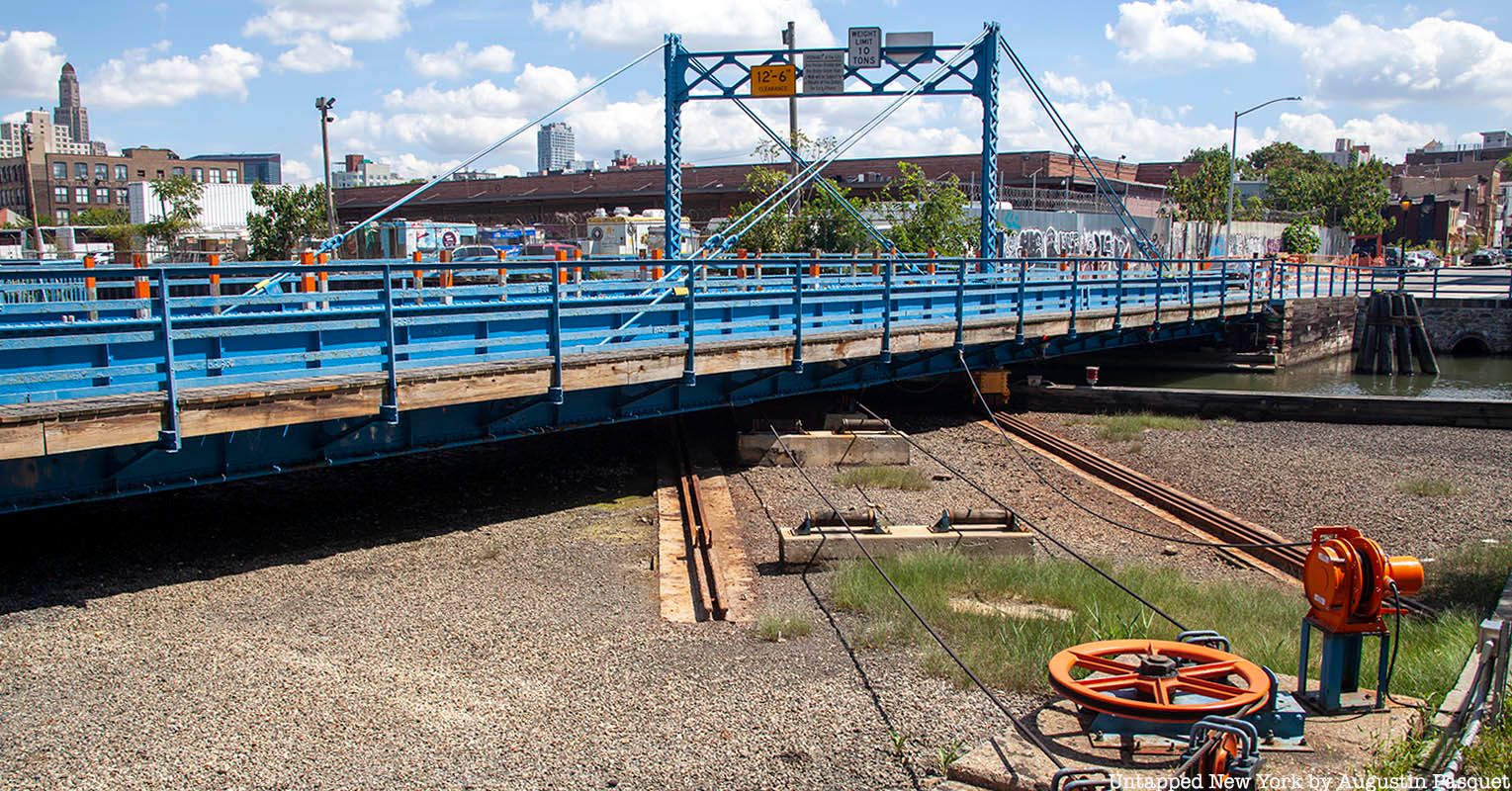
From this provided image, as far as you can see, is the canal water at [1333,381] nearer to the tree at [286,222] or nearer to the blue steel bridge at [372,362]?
the blue steel bridge at [372,362]

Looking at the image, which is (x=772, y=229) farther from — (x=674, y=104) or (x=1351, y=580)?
(x=1351, y=580)

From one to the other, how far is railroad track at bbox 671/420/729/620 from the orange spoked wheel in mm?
3583

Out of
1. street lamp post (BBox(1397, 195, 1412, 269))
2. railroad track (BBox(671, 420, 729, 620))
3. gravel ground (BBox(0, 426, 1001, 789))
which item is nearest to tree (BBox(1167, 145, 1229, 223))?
street lamp post (BBox(1397, 195, 1412, 269))

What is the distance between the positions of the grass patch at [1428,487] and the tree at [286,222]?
4550 centimetres

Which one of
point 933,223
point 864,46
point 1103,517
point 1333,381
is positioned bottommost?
point 1333,381

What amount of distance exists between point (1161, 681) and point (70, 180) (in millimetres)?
134396

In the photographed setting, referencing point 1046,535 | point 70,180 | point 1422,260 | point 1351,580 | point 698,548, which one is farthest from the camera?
point 70,180

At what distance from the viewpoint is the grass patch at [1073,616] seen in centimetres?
800

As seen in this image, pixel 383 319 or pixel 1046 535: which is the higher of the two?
pixel 383 319

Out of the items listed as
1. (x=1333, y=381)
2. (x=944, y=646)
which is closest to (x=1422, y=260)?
(x=1333, y=381)

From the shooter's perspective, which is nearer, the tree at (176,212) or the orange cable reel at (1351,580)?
the orange cable reel at (1351,580)

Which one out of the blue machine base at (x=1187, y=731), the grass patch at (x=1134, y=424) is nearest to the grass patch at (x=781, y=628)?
the blue machine base at (x=1187, y=731)

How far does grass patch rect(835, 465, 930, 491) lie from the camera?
50.8 feet

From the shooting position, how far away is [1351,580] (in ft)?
21.6
